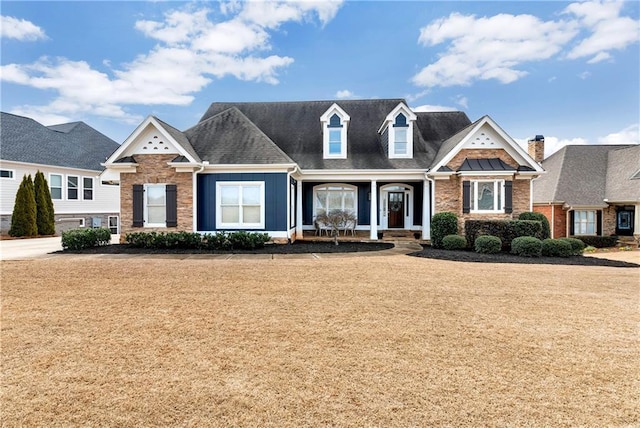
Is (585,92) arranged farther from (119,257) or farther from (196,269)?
(119,257)

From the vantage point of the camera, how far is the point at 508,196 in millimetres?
15008

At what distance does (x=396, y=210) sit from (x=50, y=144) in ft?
80.2

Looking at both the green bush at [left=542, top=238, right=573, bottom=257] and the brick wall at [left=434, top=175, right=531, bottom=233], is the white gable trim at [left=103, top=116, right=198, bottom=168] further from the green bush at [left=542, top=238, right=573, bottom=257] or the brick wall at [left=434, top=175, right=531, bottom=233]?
the green bush at [left=542, top=238, right=573, bottom=257]

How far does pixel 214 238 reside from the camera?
1330 centimetres

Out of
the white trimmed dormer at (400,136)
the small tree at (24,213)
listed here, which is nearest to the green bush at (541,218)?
the white trimmed dormer at (400,136)

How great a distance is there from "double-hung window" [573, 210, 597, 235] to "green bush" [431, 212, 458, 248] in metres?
12.0

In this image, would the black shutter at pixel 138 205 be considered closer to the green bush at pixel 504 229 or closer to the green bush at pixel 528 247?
the green bush at pixel 504 229

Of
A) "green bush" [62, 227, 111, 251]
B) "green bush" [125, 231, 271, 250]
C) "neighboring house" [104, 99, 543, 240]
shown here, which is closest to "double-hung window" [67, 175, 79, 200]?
"neighboring house" [104, 99, 543, 240]

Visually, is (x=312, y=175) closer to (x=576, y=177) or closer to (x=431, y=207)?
(x=431, y=207)

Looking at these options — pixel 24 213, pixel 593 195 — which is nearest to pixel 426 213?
pixel 593 195

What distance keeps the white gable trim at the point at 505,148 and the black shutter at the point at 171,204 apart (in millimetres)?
11679

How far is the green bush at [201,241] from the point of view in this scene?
1320cm

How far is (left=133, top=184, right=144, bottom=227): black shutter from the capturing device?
14.4 m

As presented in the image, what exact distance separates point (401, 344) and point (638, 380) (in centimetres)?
244
